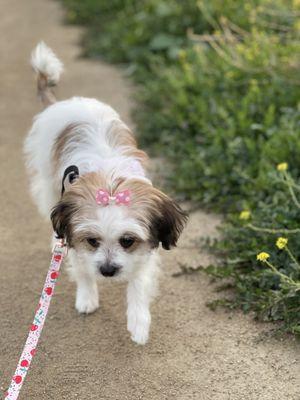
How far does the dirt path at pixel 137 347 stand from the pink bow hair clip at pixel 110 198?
98 cm

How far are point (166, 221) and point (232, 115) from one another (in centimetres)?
291

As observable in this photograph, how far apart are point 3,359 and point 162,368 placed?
876 millimetres

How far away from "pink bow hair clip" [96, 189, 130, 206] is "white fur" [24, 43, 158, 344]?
3 cm

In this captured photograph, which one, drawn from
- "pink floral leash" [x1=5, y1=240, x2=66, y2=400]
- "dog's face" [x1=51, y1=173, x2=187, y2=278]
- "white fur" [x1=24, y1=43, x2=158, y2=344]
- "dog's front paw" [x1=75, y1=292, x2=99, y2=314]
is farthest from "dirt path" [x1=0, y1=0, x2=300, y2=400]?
"dog's face" [x1=51, y1=173, x2=187, y2=278]

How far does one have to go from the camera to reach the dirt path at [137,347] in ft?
11.1

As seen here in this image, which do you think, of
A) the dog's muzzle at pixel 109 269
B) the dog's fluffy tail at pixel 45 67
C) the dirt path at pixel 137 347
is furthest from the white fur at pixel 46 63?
the dog's muzzle at pixel 109 269

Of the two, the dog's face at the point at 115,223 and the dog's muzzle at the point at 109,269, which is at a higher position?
the dog's face at the point at 115,223

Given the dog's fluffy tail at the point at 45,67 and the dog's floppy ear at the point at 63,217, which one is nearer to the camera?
the dog's floppy ear at the point at 63,217

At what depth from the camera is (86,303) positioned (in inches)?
157

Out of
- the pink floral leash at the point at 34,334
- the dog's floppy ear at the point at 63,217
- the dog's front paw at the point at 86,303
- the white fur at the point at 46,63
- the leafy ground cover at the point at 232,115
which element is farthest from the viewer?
the white fur at the point at 46,63

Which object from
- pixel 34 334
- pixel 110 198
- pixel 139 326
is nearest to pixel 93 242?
pixel 110 198

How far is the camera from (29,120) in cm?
688

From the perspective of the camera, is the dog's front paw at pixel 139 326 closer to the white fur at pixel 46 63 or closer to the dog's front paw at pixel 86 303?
the dog's front paw at pixel 86 303

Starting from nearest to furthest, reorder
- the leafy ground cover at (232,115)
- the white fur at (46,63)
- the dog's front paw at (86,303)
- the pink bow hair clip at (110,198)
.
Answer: the pink bow hair clip at (110,198) → the dog's front paw at (86,303) → the leafy ground cover at (232,115) → the white fur at (46,63)
